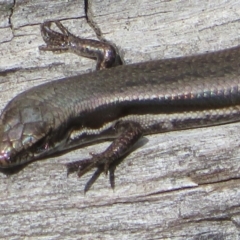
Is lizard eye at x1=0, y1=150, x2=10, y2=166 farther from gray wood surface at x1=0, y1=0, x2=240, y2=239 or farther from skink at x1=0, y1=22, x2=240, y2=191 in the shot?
skink at x1=0, y1=22, x2=240, y2=191

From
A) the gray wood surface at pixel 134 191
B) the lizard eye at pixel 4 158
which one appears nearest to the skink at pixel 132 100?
the gray wood surface at pixel 134 191

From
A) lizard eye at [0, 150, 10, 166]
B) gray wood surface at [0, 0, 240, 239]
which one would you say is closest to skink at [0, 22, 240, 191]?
gray wood surface at [0, 0, 240, 239]

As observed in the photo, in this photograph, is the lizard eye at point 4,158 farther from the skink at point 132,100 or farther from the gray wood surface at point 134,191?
the skink at point 132,100

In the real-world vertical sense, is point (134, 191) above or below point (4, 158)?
below

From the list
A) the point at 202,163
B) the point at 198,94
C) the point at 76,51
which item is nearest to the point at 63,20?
the point at 76,51

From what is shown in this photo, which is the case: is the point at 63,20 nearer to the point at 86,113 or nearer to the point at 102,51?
the point at 102,51

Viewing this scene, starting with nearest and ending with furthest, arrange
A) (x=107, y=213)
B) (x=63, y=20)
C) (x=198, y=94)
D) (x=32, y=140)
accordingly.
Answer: (x=107, y=213) < (x=32, y=140) < (x=198, y=94) < (x=63, y=20)

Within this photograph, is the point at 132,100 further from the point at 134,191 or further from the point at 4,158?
the point at 4,158

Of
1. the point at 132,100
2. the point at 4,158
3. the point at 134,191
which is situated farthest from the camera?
the point at 132,100

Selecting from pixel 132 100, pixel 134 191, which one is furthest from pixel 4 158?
pixel 132 100
